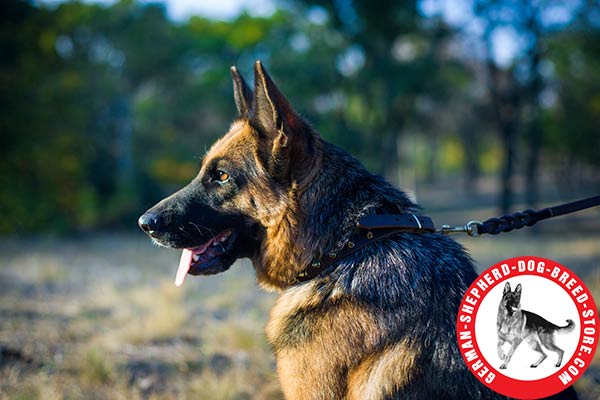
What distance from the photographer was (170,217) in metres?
2.96

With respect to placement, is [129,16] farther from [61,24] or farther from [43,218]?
[43,218]

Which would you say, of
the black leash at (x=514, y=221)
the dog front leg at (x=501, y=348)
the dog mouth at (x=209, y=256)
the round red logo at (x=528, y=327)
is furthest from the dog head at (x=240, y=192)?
the dog front leg at (x=501, y=348)

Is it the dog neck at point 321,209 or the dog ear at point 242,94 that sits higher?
the dog ear at point 242,94

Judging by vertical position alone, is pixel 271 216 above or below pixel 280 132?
below

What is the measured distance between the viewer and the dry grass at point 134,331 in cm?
433

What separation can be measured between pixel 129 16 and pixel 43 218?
1122 cm

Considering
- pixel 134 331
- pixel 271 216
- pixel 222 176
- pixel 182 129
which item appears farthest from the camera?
pixel 182 129

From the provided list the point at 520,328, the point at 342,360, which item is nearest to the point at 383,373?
the point at 342,360

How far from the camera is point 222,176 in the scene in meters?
3.01

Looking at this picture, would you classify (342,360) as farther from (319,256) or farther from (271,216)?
(271,216)

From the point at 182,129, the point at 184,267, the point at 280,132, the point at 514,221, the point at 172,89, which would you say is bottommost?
the point at 182,129

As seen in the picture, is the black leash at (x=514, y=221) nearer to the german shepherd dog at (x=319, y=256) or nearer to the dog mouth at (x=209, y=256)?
the german shepherd dog at (x=319, y=256)

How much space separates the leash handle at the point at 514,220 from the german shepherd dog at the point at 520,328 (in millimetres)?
572

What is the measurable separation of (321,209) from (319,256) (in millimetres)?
256
